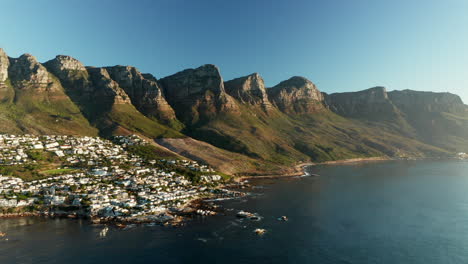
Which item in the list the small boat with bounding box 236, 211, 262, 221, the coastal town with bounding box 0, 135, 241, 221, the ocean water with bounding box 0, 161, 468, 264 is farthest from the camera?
the coastal town with bounding box 0, 135, 241, 221

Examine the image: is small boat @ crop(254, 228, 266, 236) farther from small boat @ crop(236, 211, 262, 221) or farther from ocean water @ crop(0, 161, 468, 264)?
small boat @ crop(236, 211, 262, 221)

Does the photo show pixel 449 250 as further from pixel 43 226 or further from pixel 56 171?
pixel 56 171

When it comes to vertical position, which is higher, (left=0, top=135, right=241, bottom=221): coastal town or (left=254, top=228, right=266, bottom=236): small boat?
(left=0, top=135, right=241, bottom=221): coastal town

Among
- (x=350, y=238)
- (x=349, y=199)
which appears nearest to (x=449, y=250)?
(x=350, y=238)

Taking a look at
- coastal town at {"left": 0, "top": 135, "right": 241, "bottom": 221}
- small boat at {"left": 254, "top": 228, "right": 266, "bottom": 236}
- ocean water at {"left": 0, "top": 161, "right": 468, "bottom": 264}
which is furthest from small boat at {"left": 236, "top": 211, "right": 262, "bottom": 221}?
coastal town at {"left": 0, "top": 135, "right": 241, "bottom": 221}

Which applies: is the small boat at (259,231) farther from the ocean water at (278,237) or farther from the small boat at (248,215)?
the small boat at (248,215)

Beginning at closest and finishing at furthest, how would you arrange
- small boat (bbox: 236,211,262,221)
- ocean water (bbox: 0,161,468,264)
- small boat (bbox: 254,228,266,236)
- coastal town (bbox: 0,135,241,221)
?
ocean water (bbox: 0,161,468,264) → small boat (bbox: 254,228,266,236) → small boat (bbox: 236,211,262,221) → coastal town (bbox: 0,135,241,221)
